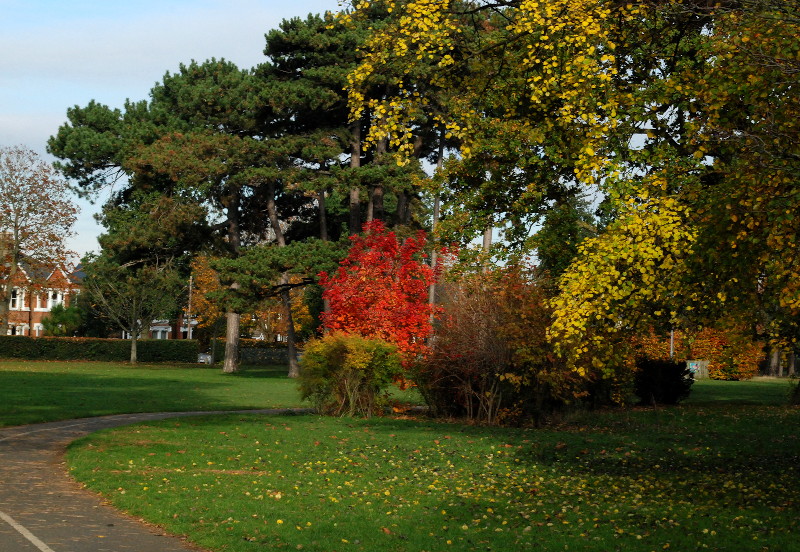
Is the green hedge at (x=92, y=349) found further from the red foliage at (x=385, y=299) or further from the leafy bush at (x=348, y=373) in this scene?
the leafy bush at (x=348, y=373)

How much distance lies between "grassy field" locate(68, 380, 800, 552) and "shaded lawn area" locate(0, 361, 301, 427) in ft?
14.2

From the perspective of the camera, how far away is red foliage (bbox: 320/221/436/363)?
26.1 meters

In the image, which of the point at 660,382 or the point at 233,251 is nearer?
the point at 660,382

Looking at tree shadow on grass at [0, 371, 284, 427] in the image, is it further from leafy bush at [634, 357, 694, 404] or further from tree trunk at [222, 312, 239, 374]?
leafy bush at [634, 357, 694, 404]

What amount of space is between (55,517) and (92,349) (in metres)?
57.2

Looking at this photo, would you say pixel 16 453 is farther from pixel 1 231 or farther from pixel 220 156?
pixel 1 231

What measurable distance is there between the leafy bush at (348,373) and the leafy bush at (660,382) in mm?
9772

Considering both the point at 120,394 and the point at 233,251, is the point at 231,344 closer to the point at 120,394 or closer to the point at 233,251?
the point at 233,251

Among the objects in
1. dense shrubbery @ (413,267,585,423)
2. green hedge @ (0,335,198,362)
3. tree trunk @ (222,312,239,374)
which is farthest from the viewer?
green hedge @ (0,335,198,362)

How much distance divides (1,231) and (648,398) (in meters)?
43.9

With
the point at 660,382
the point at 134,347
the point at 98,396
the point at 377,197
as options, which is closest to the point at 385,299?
the point at 660,382

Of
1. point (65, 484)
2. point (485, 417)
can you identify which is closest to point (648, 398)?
point (485, 417)

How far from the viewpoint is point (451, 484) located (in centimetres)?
1257

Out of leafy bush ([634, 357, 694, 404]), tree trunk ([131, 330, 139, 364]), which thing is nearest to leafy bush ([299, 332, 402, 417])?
leafy bush ([634, 357, 694, 404])
